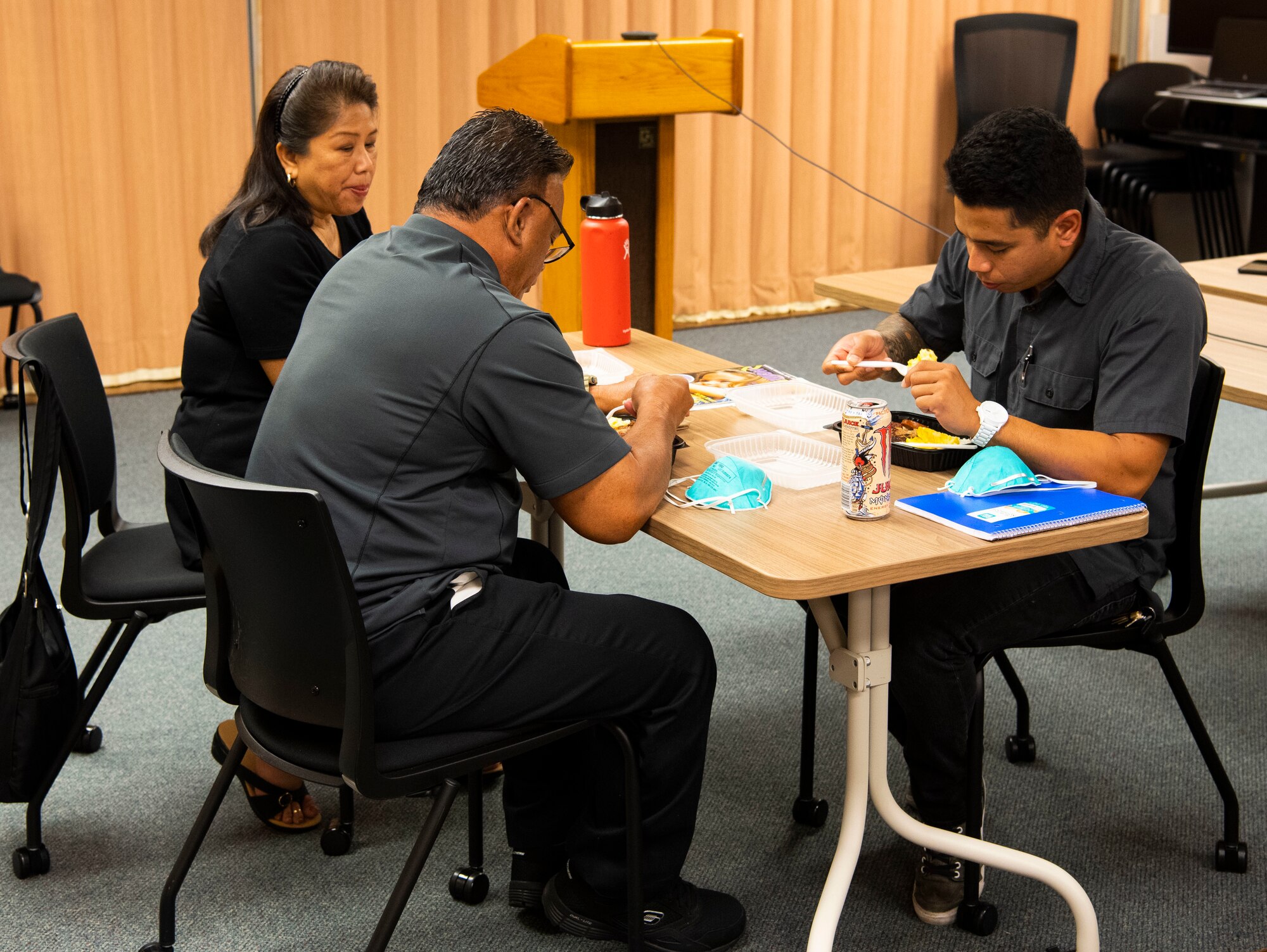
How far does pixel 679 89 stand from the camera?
3.38 metres

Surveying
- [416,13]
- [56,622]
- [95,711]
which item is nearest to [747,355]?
[416,13]

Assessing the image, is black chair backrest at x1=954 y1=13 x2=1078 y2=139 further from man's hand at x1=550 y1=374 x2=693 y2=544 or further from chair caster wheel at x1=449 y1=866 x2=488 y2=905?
chair caster wheel at x1=449 y1=866 x2=488 y2=905

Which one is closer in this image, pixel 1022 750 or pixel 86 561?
pixel 86 561

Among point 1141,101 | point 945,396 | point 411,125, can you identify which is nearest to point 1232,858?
point 945,396

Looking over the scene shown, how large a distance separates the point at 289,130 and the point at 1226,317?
1.93 meters

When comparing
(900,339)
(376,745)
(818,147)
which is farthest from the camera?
(818,147)

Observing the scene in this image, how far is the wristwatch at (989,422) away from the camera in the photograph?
1.76 metres

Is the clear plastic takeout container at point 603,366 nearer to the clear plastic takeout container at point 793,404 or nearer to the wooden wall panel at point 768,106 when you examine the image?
the clear plastic takeout container at point 793,404

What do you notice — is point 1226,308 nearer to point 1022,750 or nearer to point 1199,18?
point 1022,750

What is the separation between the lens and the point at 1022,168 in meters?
1.83

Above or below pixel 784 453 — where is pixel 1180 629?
below

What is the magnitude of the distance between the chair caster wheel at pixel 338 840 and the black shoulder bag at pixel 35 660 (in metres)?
0.42

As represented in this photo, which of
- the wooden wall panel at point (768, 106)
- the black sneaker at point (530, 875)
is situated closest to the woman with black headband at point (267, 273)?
the black sneaker at point (530, 875)

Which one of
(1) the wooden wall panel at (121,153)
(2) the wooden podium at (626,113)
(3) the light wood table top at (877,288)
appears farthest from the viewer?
(1) the wooden wall panel at (121,153)
